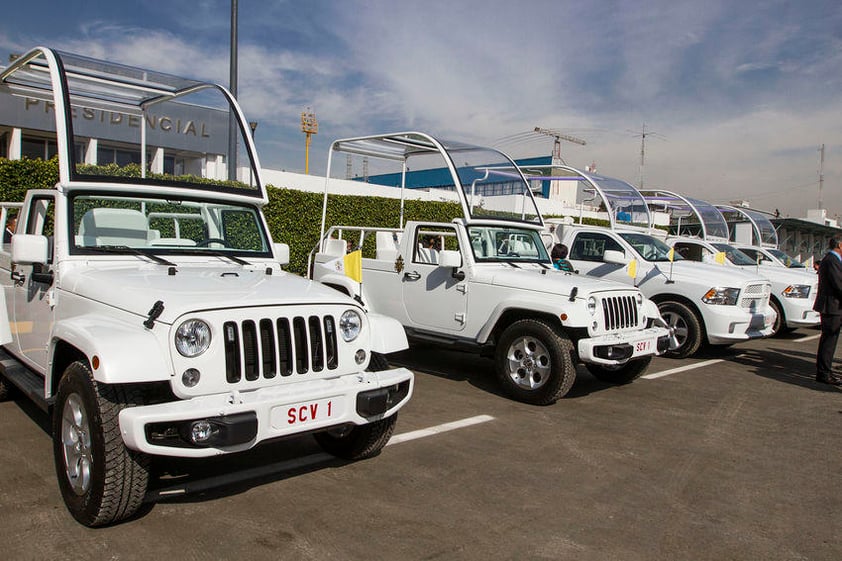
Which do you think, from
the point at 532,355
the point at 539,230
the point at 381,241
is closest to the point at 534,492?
the point at 532,355

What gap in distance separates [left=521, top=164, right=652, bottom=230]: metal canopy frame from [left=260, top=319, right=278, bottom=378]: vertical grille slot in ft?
31.0

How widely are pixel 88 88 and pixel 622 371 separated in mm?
6119

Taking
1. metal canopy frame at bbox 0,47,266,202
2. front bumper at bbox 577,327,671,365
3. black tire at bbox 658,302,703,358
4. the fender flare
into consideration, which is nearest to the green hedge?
metal canopy frame at bbox 0,47,266,202

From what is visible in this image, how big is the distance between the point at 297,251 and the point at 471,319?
7361 millimetres

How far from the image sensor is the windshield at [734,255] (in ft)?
41.2

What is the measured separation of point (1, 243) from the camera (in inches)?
224

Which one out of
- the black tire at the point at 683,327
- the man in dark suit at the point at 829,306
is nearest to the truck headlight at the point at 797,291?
the black tire at the point at 683,327

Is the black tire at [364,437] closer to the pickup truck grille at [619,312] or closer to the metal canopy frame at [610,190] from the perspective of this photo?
the pickup truck grille at [619,312]

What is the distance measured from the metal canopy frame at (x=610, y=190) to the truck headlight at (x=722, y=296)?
3.22 m

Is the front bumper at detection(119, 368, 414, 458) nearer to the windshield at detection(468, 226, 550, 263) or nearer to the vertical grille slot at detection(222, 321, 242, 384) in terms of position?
the vertical grille slot at detection(222, 321, 242, 384)

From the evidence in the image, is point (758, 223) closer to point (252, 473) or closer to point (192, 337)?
point (252, 473)

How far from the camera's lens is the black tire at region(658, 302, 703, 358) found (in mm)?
9031

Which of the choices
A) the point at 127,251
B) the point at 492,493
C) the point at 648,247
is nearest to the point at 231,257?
the point at 127,251

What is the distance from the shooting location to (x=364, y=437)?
13.9 ft
